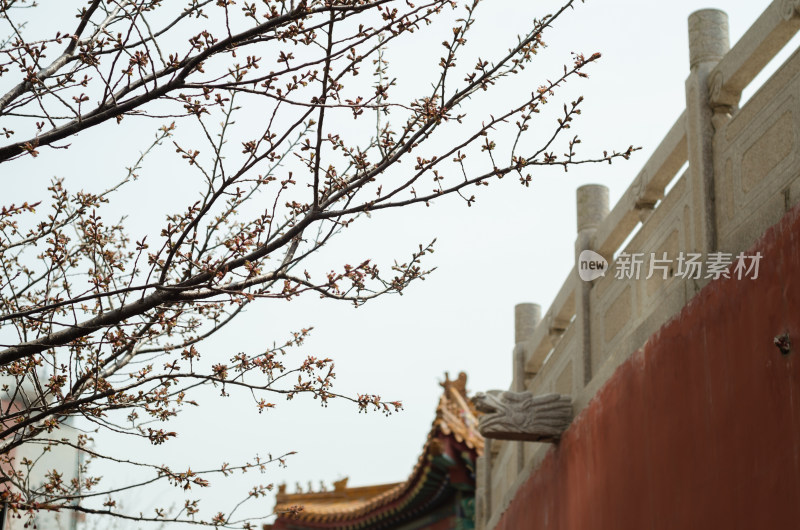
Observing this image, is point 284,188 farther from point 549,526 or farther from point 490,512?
point 490,512

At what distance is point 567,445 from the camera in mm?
6906

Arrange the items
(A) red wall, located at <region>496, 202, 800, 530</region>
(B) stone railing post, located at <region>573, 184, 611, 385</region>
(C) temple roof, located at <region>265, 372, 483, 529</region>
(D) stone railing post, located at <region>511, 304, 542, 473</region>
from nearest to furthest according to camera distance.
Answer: (A) red wall, located at <region>496, 202, 800, 530</region>, (B) stone railing post, located at <region>573, 184, 611, 385</region>, (D) stone railing post, located at <region>511, 304, 542, 473</region>, (C) temple roof, located at <region>265, 372, 483, 529</region>

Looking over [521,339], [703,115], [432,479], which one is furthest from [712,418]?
[432,479]

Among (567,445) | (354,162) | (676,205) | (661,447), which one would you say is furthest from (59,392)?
(567,445)

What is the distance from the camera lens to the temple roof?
46.4ft

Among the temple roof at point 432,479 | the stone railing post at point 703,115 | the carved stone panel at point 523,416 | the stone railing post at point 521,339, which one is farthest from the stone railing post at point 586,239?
the temple roof at point 432,479

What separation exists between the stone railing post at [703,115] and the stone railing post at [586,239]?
1.73m

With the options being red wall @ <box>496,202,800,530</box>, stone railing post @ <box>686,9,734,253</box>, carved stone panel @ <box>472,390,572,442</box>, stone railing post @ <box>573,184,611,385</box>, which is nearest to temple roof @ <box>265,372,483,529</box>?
carved stone panel @ <box>472,390,572,442</box>

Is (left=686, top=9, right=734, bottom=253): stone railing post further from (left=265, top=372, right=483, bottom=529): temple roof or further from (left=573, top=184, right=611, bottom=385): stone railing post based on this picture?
(left=265, top=372, right=483, bottom=529): temple roof

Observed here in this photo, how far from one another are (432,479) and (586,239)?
26.9ft

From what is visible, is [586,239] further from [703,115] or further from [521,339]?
[521,339]

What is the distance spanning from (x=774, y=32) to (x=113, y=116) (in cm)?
272

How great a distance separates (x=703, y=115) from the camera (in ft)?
16.9

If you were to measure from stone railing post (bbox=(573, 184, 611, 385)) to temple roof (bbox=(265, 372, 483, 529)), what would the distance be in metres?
6.58
